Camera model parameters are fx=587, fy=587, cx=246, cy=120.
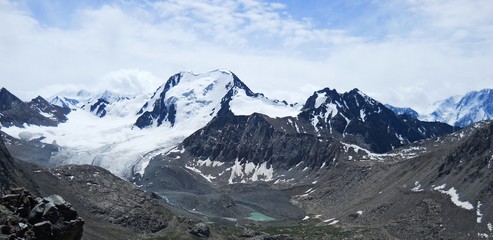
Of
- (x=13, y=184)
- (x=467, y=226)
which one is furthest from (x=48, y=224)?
(x=467, y=226)

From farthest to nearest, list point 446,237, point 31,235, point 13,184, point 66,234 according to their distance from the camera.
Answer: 1. point 446,237
2. point 13,184
3. point 66,234
4. point 31,235

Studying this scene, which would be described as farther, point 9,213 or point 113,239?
point 113,239

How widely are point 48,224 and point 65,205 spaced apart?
2643 mm

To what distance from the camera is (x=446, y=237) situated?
196m

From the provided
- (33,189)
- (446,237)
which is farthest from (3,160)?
(446,237)

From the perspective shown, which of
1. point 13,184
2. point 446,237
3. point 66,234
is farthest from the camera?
point 446,237

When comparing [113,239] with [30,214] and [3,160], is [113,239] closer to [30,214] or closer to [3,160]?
[3,160]

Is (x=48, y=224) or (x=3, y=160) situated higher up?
(x=3, y=160)

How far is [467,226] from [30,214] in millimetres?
180719

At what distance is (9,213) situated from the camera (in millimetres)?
40969

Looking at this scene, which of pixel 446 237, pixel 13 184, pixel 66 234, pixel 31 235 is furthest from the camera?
pixel 446 237

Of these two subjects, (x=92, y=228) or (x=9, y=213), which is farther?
(x=92, y=228)

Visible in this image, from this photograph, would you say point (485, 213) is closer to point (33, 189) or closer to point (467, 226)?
point (467, 226)

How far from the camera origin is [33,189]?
192m
